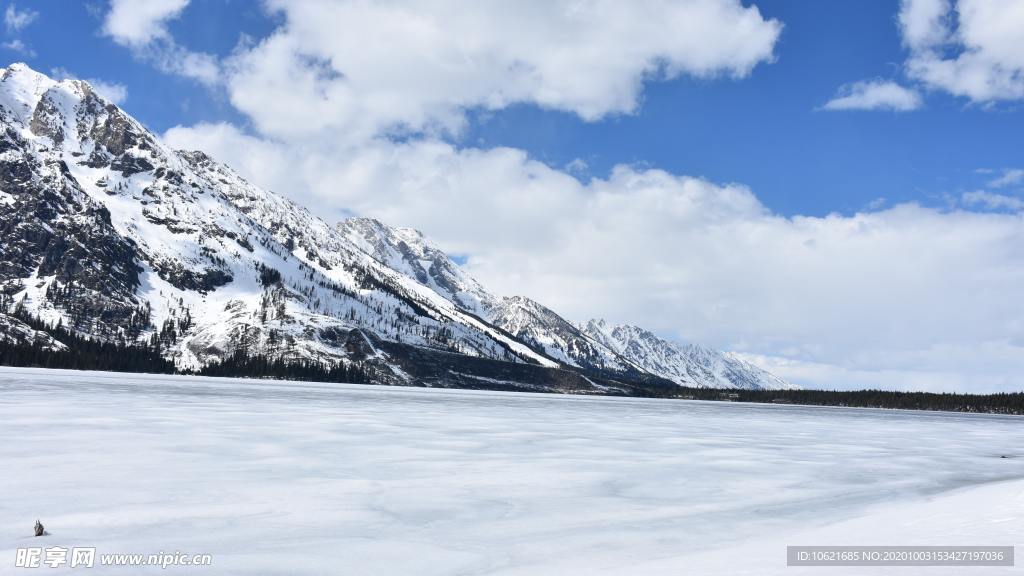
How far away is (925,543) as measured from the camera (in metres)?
12.7

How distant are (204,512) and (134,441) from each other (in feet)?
54.2

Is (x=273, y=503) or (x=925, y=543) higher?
(x=925, y=543)

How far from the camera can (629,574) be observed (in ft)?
36.2

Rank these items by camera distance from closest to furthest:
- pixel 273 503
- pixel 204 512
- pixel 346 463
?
pixel 204 512 → pixel 273 503 → pixel 346 463

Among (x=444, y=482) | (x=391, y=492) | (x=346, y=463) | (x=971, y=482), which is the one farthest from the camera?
(x=971, y=482)

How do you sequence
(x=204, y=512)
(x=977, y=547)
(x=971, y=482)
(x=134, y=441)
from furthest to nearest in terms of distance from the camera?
(x=134, y=441) → (x=971, y=482) → (x=204, y=512) → (x=977, y=547)

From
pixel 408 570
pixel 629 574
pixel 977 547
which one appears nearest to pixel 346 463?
pixel 408 570

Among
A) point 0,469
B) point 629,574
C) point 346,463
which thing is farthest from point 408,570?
point 0,469

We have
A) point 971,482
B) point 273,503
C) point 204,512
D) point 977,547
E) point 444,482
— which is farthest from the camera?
point 971,482

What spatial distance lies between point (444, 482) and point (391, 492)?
258 centimetres

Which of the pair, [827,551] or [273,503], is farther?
[273,503]

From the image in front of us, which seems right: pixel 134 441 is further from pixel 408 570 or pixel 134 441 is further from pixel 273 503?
pixel 408 570

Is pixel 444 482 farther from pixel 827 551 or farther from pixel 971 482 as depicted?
pixel 971 482

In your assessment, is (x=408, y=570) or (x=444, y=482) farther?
(x=444, y=482)
